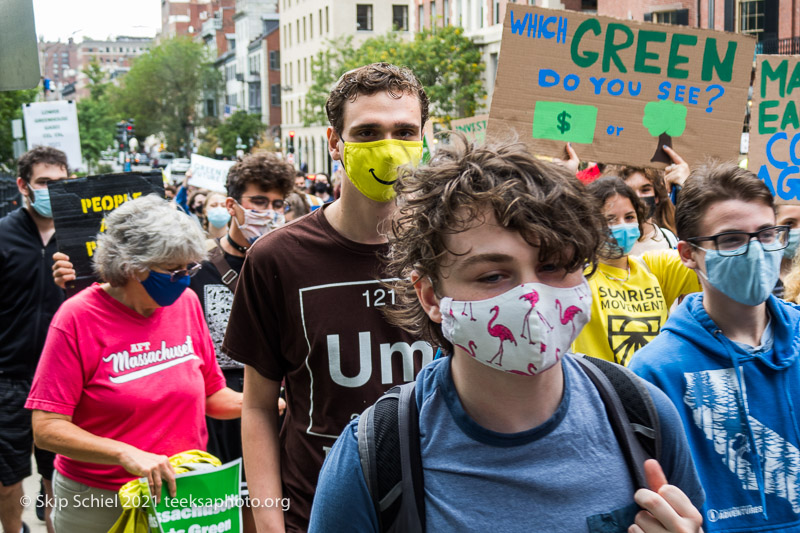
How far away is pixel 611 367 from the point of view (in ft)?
6.98

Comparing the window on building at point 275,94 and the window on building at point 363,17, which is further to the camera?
the window on building at point 275,94

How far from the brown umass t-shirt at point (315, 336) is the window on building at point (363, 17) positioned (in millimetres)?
67423

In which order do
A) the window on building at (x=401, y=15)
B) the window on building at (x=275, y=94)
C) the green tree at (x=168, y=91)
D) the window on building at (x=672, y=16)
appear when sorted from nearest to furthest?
the window on building at (x=672, y=16) < the window on building at (x=401, y=15) < the window on building at (x=275, y=94) < the green tree at (x=168, y=91)

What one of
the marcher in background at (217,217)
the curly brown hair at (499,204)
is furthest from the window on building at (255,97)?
the curly brown hair at (499,204)

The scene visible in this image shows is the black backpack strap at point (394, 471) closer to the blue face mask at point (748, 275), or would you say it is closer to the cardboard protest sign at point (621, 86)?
the blue face mask at point (748, 275)

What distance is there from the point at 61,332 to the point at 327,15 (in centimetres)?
6915

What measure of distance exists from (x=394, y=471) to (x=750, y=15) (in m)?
28.7

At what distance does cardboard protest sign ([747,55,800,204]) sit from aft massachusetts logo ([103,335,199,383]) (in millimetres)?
3307

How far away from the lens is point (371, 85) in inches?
120

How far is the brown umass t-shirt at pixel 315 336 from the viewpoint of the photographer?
3016 millimetres

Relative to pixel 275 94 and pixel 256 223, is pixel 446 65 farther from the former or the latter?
pixel 275 94

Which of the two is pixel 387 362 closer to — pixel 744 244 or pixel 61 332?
pixel 744 244

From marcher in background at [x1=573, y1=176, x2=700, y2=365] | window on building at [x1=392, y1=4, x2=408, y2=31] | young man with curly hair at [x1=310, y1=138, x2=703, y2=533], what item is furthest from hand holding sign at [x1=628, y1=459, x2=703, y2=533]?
window on building at [x1=392, y1=4, x2=408, y2=31]

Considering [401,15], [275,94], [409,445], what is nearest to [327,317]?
[409,445]
